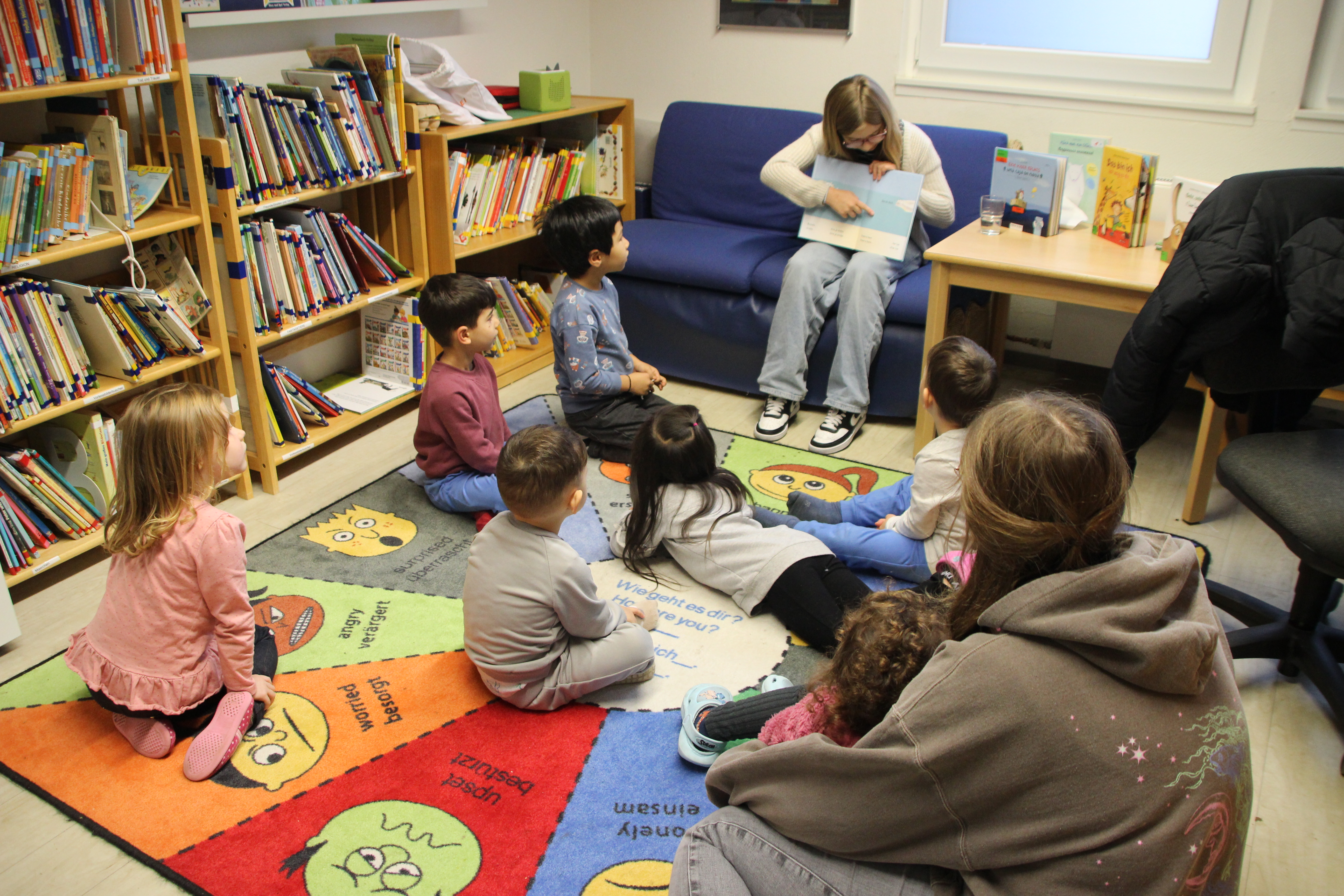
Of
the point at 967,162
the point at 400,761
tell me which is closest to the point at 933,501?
the point at 400,761

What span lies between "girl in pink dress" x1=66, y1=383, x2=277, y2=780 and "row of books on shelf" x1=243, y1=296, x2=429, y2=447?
1.18 m

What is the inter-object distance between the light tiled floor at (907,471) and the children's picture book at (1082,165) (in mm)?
748

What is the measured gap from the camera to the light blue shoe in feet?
5.92

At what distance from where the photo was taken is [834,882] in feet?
3.95

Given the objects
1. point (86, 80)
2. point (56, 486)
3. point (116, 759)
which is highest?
point (86, 80)

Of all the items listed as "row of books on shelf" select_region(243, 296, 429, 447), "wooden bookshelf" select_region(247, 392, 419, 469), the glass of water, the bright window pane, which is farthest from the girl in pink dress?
the bright window pane

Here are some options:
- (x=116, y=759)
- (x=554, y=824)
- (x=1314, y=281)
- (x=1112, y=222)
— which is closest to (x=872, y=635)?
(x=554, y=824)

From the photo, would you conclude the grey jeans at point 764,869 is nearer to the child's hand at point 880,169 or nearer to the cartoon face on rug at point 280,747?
the cartoon face on rug at point 280,747

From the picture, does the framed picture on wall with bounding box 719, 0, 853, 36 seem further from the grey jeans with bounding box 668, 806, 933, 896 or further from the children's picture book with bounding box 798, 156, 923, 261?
the grey jeans with bounding box 668, 806, 933, 896

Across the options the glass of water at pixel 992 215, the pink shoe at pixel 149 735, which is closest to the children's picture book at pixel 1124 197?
the glass of water at pixel 992 215

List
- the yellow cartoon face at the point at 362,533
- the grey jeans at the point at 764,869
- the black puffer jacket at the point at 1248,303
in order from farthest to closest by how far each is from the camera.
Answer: the yellow cartoon face at the point at 362,533, the black puffer jacket at the point at 1248,303, the grey jeans at the point at 764,869

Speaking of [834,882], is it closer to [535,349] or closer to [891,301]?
[891,301]

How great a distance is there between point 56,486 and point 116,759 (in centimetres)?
84

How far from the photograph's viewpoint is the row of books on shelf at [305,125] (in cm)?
261
